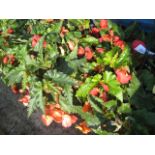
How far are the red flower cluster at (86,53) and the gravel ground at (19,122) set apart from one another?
1.83 ft

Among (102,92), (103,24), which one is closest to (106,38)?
(103,24)

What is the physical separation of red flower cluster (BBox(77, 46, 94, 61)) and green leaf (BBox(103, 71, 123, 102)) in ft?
0.85

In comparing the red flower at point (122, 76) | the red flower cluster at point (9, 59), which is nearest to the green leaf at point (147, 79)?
the red flower at point (122, 76)

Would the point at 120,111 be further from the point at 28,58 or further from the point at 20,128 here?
the point at 20,128

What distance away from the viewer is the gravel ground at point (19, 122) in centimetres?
313

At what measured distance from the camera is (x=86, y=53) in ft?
9.21

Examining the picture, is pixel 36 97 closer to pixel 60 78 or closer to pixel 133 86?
pixel 60 78

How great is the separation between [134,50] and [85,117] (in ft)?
1.80

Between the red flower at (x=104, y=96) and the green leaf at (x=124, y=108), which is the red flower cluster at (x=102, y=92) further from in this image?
the green leaf at (x=124, y=108)

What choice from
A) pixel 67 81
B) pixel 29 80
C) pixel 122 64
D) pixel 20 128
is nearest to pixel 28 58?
pixel 29 80

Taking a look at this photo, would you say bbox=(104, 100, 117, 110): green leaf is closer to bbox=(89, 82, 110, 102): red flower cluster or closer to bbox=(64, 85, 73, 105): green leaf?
bbox=(89, 82, 110, 102): red flower cluster

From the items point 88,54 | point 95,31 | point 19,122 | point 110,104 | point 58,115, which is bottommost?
point 19,122

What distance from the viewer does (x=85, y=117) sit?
2656 millimetres

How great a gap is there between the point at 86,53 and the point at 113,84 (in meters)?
0.36
